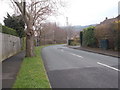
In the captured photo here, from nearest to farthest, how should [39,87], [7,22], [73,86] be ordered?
1. [39,87]
2. [73,86]
3. [7,22]

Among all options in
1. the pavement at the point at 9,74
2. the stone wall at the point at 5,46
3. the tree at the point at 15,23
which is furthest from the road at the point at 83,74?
the tree at the point at 15,23

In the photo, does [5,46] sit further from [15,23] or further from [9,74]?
Answer: [15,23]

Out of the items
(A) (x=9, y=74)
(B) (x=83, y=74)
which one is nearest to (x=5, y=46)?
(A) (x=9, y=74)

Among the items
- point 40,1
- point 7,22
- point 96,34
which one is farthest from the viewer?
point 7,22

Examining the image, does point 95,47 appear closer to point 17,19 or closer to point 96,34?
point 96,34

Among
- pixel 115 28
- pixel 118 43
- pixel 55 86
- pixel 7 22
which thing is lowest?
pixel 55 86

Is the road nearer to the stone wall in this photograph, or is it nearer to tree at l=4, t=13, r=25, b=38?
the stone wall

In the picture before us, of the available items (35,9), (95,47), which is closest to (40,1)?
(35,9)

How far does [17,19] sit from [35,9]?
7.12 metres

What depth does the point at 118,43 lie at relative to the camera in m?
16.8

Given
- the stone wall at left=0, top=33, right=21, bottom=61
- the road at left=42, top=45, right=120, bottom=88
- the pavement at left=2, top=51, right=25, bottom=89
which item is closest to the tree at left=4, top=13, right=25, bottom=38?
the stone wall at left=0, top=33, right=21, bottom=61

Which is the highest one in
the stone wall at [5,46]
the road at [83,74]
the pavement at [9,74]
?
the stone wall at [5,46]

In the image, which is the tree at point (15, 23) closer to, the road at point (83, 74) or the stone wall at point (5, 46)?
the stone wall at point (5, 46)

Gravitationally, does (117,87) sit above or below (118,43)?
below
